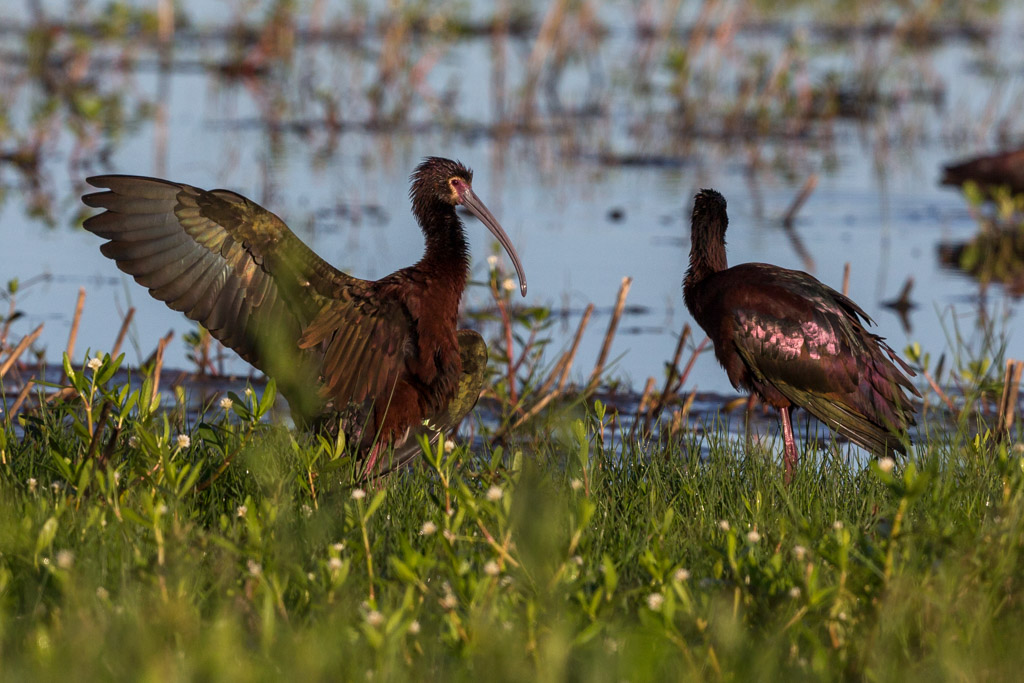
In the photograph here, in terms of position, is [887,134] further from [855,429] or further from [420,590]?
[420,590]

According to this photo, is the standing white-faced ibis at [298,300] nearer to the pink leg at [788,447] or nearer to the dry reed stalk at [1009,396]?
the pink leg at [788,447]

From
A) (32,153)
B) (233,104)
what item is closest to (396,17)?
(233,104)

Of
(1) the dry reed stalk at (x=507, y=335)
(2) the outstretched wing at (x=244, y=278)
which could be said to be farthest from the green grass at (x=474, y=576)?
(1) the dry reed stalk at (x=507, y=335)

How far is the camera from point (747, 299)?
5535mm

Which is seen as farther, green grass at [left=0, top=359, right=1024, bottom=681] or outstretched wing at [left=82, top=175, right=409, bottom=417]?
outstretched wing at [left=82, top=175, right=409, bottom=417]

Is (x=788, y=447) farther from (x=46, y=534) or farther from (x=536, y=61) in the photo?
(x=536, y=61)

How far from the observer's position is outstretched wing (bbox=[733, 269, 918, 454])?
5504 mm

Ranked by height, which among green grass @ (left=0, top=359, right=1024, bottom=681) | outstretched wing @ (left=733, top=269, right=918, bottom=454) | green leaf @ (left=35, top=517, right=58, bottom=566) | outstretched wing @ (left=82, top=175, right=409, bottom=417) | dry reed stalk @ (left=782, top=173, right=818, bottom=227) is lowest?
green grass @ (left=0, top=359, right=1024, bottom=681)

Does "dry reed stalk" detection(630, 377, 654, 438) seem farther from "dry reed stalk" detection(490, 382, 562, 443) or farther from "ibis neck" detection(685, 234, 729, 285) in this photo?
"ibis neck" detection(685, 234, 729, 285)

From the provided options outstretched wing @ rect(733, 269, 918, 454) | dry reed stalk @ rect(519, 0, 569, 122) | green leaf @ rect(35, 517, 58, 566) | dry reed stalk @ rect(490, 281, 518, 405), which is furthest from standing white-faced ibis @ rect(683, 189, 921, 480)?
dry reed stalk @ rect(519, 0, 569, 122)

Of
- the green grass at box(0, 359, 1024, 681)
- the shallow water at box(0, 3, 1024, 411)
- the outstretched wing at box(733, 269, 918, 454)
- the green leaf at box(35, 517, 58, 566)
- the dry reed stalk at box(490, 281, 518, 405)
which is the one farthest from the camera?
the shallow water at box(0, 3, 1024, 411)

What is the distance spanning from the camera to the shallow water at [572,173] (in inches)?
342

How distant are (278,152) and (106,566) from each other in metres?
9.86

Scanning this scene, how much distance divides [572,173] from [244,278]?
8235mm
